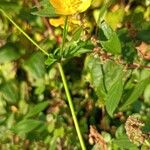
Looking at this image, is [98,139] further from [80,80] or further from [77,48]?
[80,80]

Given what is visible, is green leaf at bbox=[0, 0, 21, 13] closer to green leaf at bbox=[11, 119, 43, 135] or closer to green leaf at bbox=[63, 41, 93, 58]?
green leaf at bbox=[11, 119, 43, 135]

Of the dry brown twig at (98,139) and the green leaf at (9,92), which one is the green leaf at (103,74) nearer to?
the dry brown twig at (98,139)

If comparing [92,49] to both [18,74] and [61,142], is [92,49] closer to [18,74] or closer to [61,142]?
[61,142]

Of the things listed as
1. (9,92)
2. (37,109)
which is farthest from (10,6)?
(37,109)

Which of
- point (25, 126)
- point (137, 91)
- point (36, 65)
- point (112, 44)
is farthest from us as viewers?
point (36, 65)

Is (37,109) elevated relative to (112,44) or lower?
lower

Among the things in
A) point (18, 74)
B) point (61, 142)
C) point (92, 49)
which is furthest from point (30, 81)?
point (92, 49)
